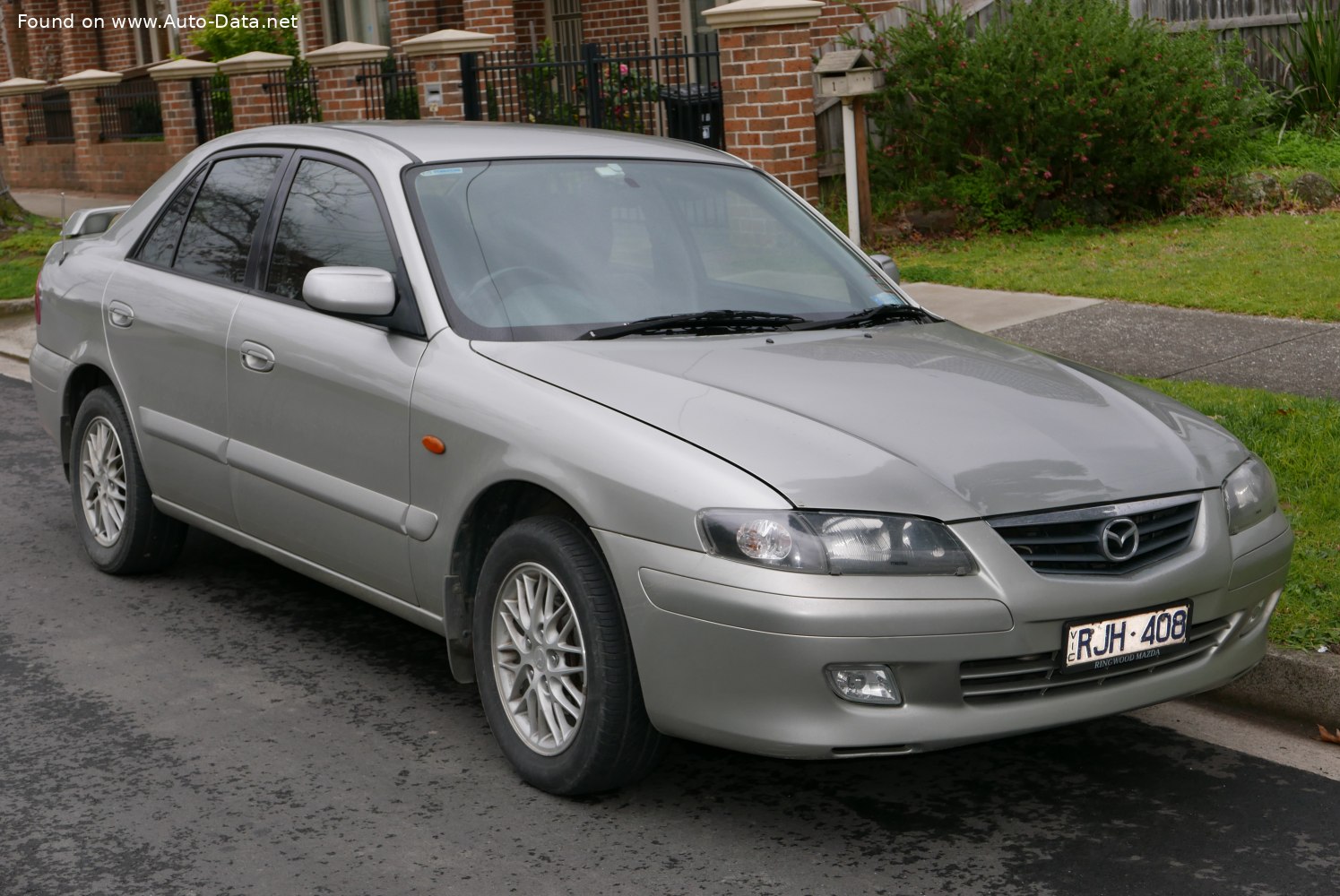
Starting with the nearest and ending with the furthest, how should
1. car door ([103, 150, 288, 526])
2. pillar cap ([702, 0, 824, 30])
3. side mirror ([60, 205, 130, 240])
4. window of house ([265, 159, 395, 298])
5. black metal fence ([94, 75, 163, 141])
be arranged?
window of house ([265, 159, 395, 298]) → car door ([103, 150, 288, 526]) → side mirror ([60, 205, 130, 240]) → pillar cap ([702, 0, 824, 30]) → black metal fence ([94, 75, 163, 141])

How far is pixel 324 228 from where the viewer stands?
17.4ft

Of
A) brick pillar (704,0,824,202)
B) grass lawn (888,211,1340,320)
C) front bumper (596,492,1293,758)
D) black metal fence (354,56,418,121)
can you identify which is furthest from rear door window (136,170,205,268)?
black metal fence (354,56,418,121)

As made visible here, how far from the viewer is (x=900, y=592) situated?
370 centimetres

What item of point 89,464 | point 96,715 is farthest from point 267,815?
point 89,464

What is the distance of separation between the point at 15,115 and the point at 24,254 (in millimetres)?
12024

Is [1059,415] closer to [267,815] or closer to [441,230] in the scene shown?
[441,230]

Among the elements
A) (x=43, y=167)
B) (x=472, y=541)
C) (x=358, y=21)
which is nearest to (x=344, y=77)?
(x=358, y=21)

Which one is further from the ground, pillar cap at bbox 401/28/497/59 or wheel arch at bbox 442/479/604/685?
pillar cap at bbox 401/28/497/59

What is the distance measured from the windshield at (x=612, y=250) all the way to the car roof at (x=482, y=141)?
7 centimetres

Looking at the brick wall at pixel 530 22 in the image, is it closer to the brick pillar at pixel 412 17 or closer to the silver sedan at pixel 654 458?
the brick pillar at pixel 412 17

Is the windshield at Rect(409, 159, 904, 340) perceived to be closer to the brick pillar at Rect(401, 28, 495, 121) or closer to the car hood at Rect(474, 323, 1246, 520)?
the car hood at Rect(474, 323, 1246, 520)

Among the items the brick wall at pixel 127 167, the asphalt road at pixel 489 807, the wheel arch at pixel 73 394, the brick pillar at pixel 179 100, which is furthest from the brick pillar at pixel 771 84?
the brick wall at pixel 127 167

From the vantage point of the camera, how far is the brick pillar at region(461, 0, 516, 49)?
1966cm

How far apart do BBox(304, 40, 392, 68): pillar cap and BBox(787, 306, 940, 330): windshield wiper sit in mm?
14194
